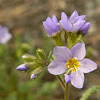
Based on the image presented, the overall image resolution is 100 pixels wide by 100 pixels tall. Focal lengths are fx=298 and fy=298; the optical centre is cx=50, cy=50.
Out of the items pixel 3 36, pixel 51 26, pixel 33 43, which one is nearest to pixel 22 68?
pixel 51 26

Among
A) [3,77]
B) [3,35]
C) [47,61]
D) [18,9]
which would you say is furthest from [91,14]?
[47,61]

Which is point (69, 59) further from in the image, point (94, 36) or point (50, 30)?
point (94, 36)

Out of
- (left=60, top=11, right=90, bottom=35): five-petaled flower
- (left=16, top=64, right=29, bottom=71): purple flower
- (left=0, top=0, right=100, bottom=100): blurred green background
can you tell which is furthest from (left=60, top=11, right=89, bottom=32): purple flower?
(left=0, top=0, right=100, bottom=100): blurred green background

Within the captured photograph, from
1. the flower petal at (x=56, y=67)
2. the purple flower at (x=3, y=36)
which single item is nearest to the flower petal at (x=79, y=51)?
the flower petal at (x=56, y=67)

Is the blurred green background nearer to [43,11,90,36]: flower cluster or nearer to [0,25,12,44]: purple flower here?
[0,25,12,44]: purple flower

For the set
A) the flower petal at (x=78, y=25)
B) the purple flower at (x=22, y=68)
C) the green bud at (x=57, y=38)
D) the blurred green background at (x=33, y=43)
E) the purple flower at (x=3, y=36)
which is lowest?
the blurred green background at (x=33, y=43)

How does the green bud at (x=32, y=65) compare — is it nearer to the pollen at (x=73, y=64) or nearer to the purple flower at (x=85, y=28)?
the pollen at (x=73, y=64)
